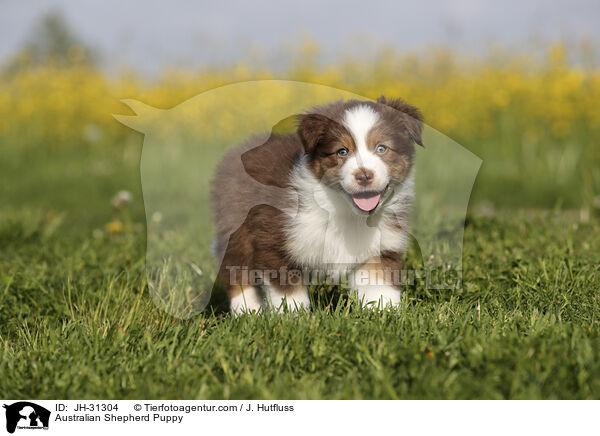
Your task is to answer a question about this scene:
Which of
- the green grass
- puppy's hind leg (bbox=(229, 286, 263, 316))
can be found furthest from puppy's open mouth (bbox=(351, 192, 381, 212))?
puppy's hind leg (bbox=(229, 286, 263, 316))

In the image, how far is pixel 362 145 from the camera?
275 centimetres

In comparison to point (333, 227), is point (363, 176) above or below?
above

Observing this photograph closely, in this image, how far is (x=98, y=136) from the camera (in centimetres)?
936

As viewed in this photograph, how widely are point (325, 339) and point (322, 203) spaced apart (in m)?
0.70

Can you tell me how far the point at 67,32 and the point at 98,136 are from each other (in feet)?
74.6

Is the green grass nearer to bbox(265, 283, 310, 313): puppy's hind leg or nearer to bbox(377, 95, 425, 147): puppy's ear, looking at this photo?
bbox(265, 283, 310, 313): puppy's hind leg

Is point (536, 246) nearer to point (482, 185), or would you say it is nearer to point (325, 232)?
point (325, 232)

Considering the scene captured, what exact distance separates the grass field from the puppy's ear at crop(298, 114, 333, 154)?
2.55ft

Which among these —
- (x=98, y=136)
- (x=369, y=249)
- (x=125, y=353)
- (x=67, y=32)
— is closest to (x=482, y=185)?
(x=369, y=249)

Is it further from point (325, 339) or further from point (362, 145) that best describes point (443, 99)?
point (325, 339)
